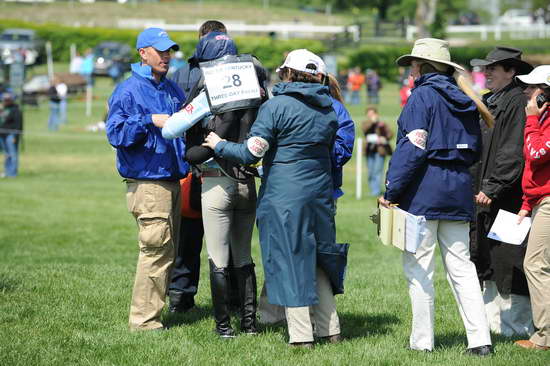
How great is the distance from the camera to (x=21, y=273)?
9789 millimetres

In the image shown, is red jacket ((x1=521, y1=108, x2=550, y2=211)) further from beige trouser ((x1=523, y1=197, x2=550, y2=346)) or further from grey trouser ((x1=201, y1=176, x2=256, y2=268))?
grey trouser ((x1=201, y1=176, x2=256, y2=268))

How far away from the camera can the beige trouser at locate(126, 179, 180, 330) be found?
6906 millimetres

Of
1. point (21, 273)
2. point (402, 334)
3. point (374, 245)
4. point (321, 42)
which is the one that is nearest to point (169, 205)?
point (402, 334)

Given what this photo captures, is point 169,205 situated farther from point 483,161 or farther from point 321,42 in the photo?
point 321,42

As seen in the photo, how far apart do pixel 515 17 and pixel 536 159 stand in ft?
266

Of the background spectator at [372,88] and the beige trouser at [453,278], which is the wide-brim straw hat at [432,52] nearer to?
the beige trouser at [453,278]

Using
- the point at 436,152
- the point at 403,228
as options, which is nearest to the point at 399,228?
the point at 403,228

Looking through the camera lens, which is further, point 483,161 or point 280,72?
point 483,161

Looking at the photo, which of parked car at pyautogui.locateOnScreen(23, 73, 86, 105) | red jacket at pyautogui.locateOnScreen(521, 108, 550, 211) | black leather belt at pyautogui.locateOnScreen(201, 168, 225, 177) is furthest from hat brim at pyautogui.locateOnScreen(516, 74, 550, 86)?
parked car at pyautogui.locateOnScreen(23, 73, 86, 105)

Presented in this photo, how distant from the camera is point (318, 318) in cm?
679

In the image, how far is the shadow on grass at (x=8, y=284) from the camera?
8469 millimetres

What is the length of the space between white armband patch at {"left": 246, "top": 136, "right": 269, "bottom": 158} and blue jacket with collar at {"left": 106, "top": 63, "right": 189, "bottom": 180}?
925 mm

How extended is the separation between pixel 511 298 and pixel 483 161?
115 centimetres

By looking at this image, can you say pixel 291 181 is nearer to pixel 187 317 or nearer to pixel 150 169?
pixel 150 169
